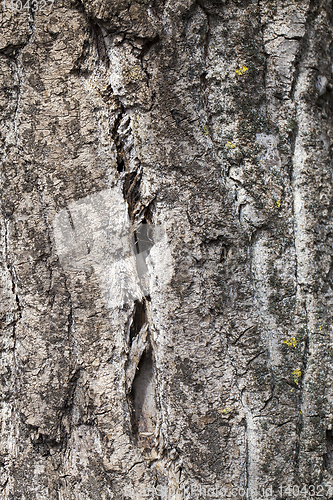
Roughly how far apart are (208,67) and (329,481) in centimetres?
129

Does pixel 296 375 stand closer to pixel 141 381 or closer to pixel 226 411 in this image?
pixel 226 411

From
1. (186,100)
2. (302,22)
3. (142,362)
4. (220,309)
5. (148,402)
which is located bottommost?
(148,402)

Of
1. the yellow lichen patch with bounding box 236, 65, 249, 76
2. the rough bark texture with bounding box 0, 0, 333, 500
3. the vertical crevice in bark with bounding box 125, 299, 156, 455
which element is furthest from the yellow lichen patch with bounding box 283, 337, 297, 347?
the yellow lichen patch with bounding box 236, 65, 249, 76

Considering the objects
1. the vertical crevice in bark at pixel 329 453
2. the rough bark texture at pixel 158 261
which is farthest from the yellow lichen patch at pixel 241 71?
the vertical crevice in bark at pixel 329 453

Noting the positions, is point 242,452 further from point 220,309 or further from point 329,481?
point 220,309

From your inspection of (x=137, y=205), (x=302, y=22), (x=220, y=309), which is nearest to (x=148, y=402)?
(x=220, y=309)

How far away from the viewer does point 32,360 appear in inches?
41.7

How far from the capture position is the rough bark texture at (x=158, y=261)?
3.32 feet

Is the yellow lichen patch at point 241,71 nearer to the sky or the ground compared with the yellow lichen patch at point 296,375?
nearer to the sky

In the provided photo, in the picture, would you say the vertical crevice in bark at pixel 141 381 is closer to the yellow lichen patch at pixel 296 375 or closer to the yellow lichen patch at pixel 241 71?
the yellow lichen patch at pixel 296 375

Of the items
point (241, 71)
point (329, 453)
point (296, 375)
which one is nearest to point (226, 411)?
point (296, 375)

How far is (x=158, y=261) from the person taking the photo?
3.38 ft

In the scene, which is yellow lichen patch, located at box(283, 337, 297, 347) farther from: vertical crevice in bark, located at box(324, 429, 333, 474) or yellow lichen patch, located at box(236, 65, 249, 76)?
yellow lichen patch, located at box(236, 65, 249, 76)

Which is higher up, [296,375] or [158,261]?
[158,261]
